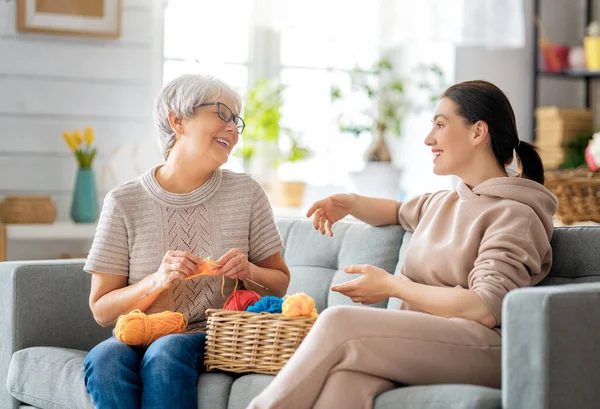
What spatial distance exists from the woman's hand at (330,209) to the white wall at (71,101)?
1494 millimetres

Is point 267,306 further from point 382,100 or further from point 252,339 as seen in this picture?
point 382,100

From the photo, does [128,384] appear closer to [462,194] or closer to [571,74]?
[462,194]

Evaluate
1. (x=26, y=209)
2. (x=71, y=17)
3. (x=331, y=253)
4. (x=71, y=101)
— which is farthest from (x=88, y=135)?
(x=331, y=253)

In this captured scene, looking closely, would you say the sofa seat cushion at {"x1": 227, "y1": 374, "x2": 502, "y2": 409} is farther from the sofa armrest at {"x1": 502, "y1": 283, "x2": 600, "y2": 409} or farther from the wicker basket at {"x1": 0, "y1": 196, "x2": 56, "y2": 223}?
the wicker basket at {"x1": 0, "y1": 196, "x2": 56, "y2": 223}

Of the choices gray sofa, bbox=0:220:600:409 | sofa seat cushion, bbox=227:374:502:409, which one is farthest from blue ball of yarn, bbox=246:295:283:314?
sofa seat cushion, bbox=227:374:502:409

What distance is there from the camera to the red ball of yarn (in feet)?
7.18

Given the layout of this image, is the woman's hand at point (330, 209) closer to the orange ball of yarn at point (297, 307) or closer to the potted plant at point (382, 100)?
the orange ball of yarn at point (297, 307)

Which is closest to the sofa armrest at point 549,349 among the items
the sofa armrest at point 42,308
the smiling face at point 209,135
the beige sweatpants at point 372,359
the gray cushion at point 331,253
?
the beige sweatpants at point 372,359

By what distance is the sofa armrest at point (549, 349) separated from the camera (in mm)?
1629

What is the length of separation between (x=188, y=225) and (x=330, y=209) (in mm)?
385

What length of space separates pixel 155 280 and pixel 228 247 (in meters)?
0.26

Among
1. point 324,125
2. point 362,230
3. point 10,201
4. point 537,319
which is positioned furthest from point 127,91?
point 537,319

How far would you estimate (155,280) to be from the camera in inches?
86.4

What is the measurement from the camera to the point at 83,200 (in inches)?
141
